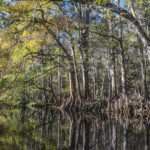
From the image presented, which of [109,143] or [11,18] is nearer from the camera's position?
[109,143]

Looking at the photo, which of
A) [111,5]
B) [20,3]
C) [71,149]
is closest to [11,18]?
[20,3]

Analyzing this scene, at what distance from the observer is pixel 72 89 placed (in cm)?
1259

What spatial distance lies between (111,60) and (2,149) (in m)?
9.49

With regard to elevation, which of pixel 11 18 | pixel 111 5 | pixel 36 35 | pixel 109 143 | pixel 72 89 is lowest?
pixel 109 143

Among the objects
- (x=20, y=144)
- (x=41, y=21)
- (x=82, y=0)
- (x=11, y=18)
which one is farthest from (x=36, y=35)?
(x=20, y=144)

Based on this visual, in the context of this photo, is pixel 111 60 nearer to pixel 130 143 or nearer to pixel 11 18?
pixel 11 18

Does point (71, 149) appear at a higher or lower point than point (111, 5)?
lower

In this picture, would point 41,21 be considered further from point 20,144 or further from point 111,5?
point 20,144

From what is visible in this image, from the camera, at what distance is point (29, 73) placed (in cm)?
1001

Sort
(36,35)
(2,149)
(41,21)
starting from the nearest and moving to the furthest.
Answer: (2,149)
(41,21)
(36,35)

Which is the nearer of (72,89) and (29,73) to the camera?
(29,73)

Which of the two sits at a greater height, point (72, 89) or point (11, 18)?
point (11, 18)

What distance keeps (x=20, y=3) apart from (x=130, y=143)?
588cm

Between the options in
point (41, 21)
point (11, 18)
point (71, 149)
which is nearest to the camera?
point (71, 149)
